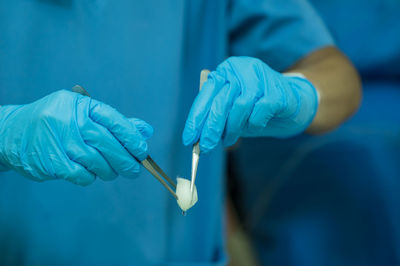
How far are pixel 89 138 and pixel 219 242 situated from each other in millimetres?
532

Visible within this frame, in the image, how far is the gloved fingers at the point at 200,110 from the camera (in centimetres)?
62

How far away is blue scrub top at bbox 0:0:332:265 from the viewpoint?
64cm

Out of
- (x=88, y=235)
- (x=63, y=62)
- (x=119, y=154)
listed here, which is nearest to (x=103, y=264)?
(x=88, y=235)

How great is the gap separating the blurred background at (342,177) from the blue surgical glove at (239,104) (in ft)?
1.83

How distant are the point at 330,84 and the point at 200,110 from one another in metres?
0.40

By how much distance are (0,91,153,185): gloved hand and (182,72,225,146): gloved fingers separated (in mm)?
72

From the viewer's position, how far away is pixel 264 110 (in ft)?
2.10

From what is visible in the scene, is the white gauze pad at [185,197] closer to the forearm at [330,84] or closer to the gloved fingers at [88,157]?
the gloved fingers at [88,157]

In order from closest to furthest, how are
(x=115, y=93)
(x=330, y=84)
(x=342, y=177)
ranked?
(x=115, y=93) → (x=330, y=84) → (x=342, y=177)

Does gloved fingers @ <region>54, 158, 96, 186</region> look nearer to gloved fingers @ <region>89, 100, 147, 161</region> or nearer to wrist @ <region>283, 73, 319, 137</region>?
gloved fingers @ <region>89, 100, 147, 161</region>

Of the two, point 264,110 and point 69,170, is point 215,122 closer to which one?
point 264,110

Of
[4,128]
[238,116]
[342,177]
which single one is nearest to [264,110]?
[238,116]

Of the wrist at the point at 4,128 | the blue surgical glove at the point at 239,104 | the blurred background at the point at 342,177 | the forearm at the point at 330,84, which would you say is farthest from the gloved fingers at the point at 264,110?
the blurred background at the point at 342,177

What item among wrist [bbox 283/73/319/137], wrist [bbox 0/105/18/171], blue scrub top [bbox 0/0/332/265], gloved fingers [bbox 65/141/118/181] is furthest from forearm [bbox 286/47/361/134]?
wrist [bbox 0/105/18/171]
